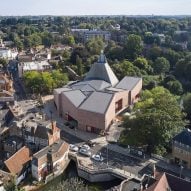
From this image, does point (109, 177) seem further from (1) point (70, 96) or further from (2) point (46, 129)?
(1) point (70, 96)

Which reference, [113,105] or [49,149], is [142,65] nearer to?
[113,105]

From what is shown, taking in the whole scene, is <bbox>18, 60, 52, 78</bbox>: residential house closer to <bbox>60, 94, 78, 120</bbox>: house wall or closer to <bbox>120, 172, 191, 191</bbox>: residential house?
<bbox>60, 94, 78, 120</bbox>: house wall

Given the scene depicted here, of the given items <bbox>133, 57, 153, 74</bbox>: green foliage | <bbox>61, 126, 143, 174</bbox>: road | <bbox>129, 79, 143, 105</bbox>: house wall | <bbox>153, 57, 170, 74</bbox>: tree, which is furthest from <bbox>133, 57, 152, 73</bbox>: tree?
<bbox>61, 126, 143, 174</bbox>: road

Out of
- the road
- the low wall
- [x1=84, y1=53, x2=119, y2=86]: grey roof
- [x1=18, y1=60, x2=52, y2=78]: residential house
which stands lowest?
the low wall

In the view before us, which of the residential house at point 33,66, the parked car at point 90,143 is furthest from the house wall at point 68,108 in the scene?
the residential house at point 33,66

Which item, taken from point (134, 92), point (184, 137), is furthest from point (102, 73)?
point (184, 137)
